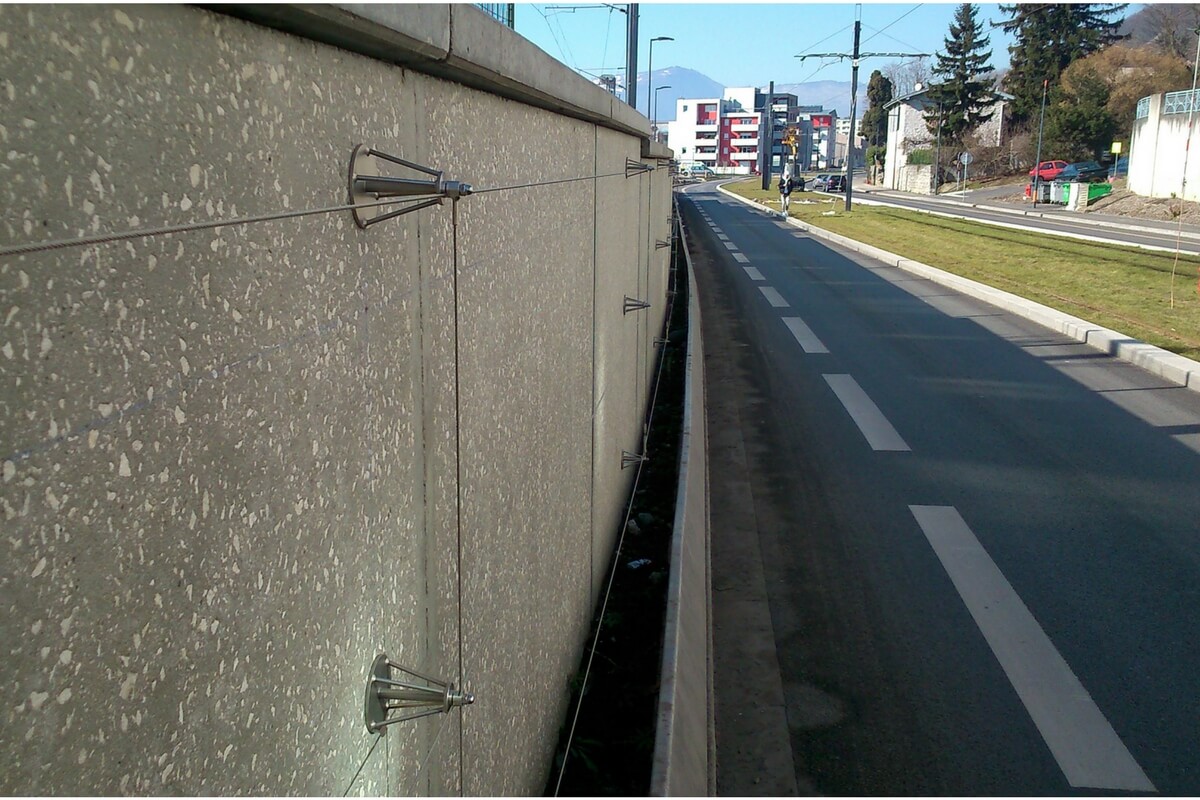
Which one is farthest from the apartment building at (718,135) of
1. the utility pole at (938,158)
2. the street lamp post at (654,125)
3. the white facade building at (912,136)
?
the street lamp post at (654,125)

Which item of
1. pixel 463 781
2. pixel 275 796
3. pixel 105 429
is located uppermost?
pixel 105 429

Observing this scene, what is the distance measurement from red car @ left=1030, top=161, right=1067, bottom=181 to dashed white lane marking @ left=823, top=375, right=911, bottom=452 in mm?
53791

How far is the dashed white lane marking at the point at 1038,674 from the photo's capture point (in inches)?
196

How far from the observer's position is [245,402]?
5.08 feet

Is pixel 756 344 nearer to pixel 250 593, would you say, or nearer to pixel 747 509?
pixel 747 509

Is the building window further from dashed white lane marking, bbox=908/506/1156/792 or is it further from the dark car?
the dark car

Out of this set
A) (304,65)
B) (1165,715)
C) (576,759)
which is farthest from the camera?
(1165,715)

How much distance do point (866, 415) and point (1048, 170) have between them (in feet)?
199

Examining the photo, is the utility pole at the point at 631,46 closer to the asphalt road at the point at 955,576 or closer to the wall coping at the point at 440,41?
the asphalt road at the point at 955,576

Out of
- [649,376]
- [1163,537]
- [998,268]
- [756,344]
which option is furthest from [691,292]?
[1163,537]

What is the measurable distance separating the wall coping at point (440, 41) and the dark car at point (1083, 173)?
6251cm

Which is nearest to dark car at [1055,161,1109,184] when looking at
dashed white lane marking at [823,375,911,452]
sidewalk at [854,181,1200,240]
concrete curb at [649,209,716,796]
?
sidewalk at [854,181,1200,240]

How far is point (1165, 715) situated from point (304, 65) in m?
5.56

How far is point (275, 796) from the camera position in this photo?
1.67 metres
